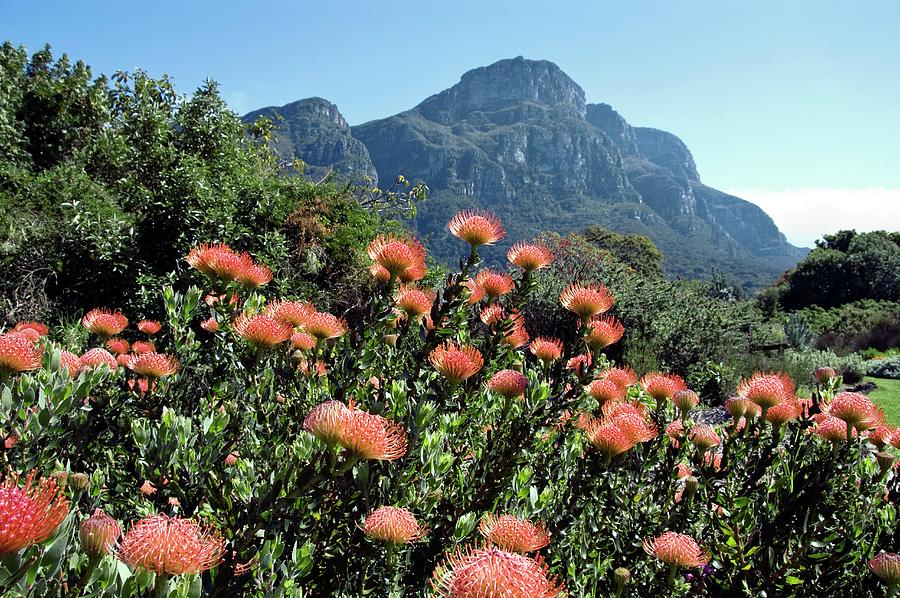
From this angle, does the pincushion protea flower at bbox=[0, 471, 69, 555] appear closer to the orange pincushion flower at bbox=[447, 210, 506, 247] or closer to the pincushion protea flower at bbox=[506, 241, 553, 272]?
the orange pincushion flower at bbox=[447, 210, 506, 247]

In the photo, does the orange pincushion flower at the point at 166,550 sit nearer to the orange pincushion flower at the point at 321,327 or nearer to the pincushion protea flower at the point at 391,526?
the pincushion protea flower at the point at 391,526

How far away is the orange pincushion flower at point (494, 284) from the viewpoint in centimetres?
245

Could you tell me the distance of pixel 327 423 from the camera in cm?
125

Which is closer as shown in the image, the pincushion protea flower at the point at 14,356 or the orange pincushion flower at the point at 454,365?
the pincushion protea flower at the point at 14,356

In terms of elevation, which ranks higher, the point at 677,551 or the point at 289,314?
the point at 289,314

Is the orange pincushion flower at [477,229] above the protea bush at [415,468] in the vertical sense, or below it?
above

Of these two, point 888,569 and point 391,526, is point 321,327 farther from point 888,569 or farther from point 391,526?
point 888,569

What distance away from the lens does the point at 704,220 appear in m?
185

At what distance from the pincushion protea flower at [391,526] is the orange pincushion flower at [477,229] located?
1235mm

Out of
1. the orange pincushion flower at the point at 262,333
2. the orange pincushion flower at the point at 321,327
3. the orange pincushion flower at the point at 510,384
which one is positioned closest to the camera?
the orange pincushion flower at the point at 262,333

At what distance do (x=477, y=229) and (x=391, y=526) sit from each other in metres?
1.33

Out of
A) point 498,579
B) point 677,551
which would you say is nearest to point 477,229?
point 677,551

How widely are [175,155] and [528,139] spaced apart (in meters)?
185

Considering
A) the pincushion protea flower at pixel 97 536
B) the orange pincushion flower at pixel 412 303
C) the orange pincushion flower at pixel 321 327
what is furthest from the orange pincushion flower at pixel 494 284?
the pincushion protea flower at pixel 97 536
